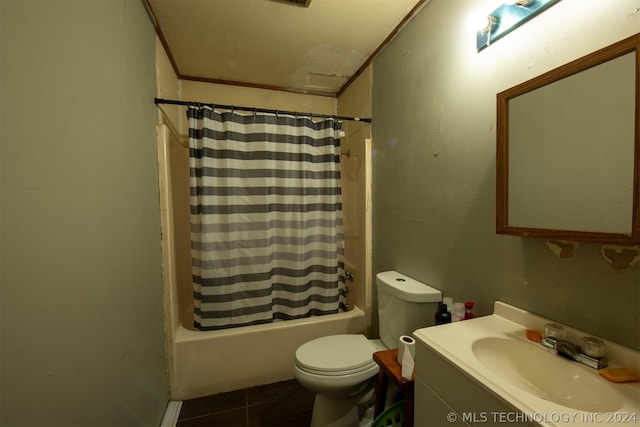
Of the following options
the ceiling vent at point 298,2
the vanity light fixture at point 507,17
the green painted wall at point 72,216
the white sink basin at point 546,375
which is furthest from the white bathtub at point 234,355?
the ceiling vent at point 298,2

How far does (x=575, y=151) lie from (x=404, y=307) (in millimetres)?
906

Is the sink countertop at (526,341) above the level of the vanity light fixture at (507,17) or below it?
below

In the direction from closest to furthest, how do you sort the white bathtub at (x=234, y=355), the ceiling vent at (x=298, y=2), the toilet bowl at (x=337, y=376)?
the toilet bowl at (x=337, y=376)
the ceiling vent at (x=298, y=2)
the white bathtub at (x=234, y=355)

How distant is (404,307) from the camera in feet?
4.18

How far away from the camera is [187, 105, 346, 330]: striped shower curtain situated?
1.61m

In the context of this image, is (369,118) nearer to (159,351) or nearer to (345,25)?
(345,25)

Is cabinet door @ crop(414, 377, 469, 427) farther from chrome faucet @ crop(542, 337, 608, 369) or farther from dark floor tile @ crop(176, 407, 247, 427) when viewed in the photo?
dark floor tile @ crop(176, 407, 247, 427)

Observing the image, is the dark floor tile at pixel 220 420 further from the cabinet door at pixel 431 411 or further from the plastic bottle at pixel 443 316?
the plastic bottle at pixel 443 316

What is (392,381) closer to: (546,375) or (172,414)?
(546,375)

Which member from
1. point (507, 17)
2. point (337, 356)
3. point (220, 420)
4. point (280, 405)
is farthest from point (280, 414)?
point (507, 17)

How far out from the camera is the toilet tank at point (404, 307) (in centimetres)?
124

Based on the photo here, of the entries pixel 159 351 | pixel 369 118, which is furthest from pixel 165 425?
pixel 369 118

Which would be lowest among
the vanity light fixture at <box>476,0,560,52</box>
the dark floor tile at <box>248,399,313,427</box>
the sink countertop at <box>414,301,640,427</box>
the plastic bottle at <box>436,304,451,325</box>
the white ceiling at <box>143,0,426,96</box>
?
the dark floor tile at <box>248,399,313,427</box>

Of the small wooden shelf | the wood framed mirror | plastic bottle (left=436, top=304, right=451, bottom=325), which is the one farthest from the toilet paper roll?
the wood framed mirror
